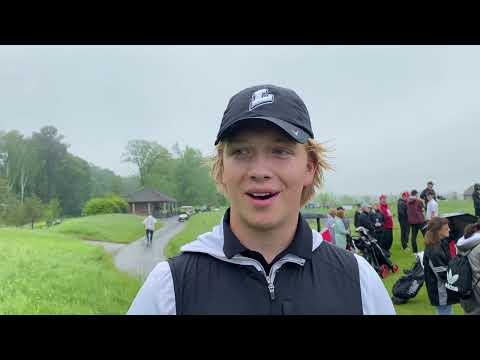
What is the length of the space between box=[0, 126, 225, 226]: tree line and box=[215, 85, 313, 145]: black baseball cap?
11.8ft

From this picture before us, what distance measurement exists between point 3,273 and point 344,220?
14.3 ft

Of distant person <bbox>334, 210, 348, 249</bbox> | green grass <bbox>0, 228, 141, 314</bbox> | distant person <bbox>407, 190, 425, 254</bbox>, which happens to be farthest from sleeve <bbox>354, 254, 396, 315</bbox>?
distant person <bbox>407, 190, 425, 254</bbox>

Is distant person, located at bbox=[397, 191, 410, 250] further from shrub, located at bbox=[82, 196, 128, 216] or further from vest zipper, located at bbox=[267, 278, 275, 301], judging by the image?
vest zipper, located at bbox=[267, 278, 275, 301]

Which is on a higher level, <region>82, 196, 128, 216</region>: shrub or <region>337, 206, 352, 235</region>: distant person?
<region>82, 196, 128, 216</region>: shrub

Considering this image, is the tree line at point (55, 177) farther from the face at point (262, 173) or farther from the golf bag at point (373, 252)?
the face at point (262, 173)

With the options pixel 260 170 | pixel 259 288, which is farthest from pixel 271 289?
pixel 260 170

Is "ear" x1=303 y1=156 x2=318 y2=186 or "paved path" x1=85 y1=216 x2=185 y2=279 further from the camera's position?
"paved path" x1=85 y1=216 x2=185 y2=279

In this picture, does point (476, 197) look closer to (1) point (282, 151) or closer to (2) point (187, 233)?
(2) point (187, 233)

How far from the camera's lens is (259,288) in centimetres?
98

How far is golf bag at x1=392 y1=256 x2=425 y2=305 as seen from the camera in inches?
179

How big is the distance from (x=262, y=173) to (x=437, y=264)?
10.6ft

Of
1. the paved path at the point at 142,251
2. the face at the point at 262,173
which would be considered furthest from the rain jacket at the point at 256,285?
the paved path at the point at 142,251
